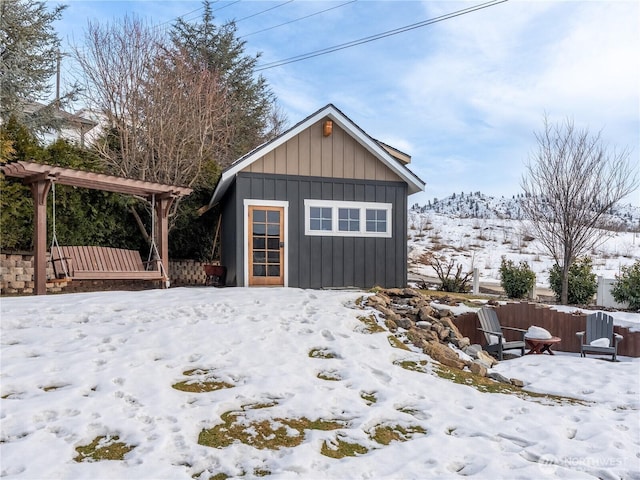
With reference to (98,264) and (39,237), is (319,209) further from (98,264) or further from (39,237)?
(39,237)

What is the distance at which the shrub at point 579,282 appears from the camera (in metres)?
10.9

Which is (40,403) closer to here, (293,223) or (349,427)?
(349,427)

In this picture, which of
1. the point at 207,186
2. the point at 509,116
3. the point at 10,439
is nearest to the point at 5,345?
the point at 10,439

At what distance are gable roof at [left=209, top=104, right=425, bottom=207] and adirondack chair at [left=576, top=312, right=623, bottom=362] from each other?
4550 millimetres

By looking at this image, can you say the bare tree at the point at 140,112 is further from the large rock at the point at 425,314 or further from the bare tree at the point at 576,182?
the bare tree at the point at 576,182

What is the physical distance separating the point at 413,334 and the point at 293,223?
4.49 metres

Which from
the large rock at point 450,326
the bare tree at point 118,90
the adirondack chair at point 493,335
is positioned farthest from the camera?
A: the bare tree at point 118,90

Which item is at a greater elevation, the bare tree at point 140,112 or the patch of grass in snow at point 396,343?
the bare tree at point 140,112

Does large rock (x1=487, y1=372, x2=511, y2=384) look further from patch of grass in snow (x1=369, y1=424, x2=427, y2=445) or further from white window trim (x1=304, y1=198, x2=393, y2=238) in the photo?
white window trim (x1=304, y1=198, x2=393, y2=238)

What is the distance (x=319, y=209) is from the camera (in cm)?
1026

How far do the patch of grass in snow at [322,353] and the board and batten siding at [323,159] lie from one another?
17.9 feet

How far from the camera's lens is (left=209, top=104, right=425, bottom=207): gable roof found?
9.64 m

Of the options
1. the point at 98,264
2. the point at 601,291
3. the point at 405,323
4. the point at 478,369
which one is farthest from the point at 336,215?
the point at 601,291

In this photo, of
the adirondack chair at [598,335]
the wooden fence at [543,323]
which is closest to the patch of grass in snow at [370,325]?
the wooden fence at [543,323]
